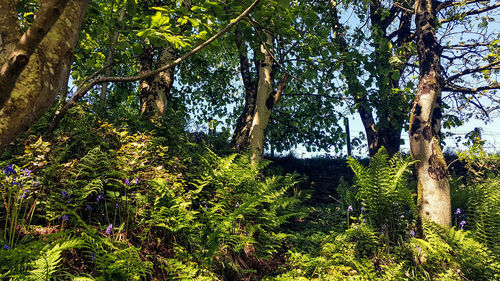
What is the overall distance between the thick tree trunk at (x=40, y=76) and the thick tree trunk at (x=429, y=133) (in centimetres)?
442

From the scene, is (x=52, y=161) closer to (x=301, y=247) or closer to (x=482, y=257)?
(x=301, y=247)

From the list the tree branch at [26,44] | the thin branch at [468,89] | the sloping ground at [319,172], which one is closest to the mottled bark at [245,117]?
the sloping ground at [319,172]

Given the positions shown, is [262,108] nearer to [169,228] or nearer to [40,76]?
[169,228]

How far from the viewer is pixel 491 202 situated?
11.5 feet

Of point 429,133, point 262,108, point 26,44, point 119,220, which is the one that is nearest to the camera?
point 26,44

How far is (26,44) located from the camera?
46.9 inches

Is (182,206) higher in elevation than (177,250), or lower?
higher

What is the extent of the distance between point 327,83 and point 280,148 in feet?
9.27

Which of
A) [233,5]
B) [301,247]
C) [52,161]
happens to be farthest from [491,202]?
[52,161]

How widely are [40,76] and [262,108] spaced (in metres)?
5.11

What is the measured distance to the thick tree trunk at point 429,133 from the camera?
4078mm

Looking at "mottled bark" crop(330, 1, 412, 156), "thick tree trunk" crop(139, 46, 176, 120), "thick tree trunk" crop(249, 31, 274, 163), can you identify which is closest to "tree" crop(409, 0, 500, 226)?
"mottled bark" crop(330, 1, 412, 156)

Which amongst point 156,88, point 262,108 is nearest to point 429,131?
point 262,108

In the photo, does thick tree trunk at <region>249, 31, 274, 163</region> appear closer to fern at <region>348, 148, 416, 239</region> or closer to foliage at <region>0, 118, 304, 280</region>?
foliage at <region>0, 118, 304, 280</region>
